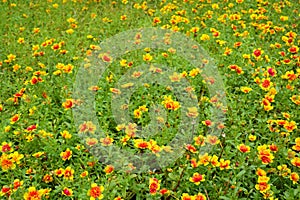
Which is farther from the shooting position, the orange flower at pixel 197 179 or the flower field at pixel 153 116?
the flower field at pixel 153 116

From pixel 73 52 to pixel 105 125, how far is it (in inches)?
57.1

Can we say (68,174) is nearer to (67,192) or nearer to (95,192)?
(67,192)

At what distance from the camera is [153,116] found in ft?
9.45

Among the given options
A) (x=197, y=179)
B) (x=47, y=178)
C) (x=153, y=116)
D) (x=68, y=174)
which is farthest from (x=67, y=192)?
(x=153, y=116)

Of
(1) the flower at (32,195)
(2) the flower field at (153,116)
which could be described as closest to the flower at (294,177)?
(2) the flower field at (153,116)

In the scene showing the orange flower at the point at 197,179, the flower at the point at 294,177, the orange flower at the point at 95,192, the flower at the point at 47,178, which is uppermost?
the flower at the point at 294,177

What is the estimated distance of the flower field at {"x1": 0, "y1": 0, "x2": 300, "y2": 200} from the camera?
2.27 meters

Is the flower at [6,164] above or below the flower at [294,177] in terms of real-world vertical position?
below

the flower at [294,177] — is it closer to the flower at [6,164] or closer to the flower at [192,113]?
the flower at [192,113]

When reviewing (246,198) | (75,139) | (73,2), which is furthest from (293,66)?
(73,2)

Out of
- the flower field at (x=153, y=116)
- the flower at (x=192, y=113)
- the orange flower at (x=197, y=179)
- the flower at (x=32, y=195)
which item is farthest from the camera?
the flower at (x=192, y=113)

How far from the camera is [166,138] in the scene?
263 cm

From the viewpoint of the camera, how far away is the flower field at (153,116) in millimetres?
2268

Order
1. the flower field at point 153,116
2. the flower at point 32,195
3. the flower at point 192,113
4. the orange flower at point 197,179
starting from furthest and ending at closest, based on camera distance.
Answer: the flower at point 192,113
the flower field at point 153,116
the orange flower at point 197,179
the flower at point 32,195
